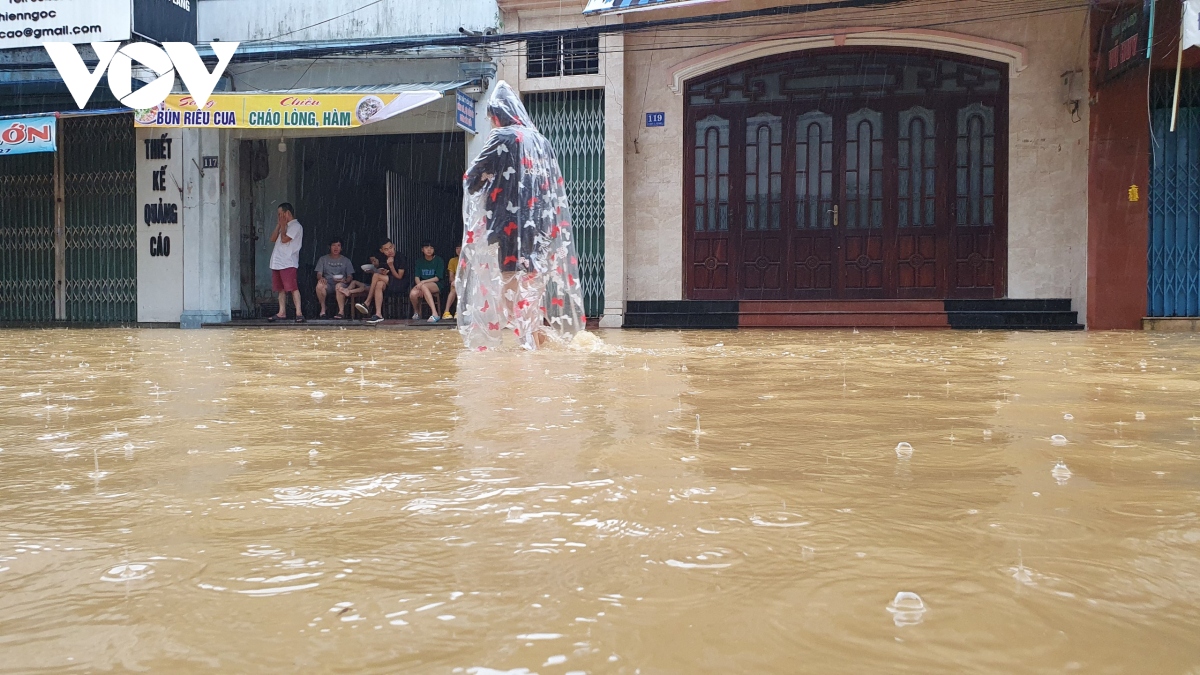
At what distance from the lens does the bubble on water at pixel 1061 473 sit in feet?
5.67

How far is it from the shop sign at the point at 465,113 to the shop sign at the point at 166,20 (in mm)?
3979

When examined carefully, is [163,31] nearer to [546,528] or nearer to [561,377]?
[561,377]

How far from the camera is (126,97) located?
1159cm

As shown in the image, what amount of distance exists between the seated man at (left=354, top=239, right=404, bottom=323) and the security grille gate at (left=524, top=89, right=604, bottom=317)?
8.61 ft

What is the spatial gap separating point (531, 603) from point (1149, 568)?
0.79 metres

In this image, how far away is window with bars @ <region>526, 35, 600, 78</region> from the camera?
36.4 ft

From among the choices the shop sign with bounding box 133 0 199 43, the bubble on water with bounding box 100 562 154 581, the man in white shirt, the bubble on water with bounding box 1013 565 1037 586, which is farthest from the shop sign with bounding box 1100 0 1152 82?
the shop sign with bounding box 133 0 199 43

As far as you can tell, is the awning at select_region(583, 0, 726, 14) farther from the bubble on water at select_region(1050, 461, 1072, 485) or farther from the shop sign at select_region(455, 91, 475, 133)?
the bubble on water at select_region(1050, 461, 1072, 485)

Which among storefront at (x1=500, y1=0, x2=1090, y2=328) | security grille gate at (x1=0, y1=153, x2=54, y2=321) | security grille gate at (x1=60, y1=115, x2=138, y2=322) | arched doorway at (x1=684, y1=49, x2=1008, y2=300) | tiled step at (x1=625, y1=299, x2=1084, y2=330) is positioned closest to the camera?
tiled step at (x1=625, y1=299, x2=1084, y2=330)

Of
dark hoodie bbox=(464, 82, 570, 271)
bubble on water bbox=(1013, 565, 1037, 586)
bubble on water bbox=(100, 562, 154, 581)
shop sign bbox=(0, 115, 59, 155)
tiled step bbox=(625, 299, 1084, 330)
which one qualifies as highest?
shop sign bbox=(0, 115, 59, 155)

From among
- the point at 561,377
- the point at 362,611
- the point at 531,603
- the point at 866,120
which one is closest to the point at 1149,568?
the point at 531,603

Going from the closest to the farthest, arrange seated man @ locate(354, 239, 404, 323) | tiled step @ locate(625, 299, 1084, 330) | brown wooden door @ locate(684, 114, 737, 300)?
tiled step @ locate(625, 299, 1084, 330)
brown wooden door @ locate(684, 114, 737, 300)
seated man @ locate(354, 239, 404, 323)

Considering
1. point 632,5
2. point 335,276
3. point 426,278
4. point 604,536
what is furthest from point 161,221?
point 604,536

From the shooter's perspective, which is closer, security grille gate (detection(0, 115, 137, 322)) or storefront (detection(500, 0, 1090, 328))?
storefront (detection(500, 0, 1090, 328))
